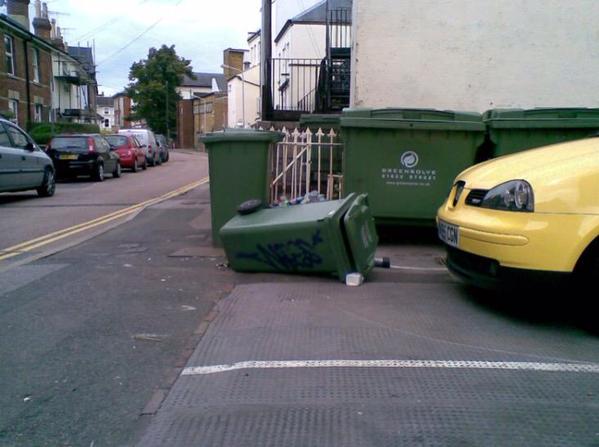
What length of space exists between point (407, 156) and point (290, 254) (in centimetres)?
236

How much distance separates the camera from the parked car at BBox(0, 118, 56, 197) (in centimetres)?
1354

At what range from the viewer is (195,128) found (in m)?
75.8

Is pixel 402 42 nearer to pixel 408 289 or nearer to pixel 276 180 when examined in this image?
pixel 276 180

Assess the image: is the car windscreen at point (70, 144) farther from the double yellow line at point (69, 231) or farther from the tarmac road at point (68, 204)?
the double yellow line at point (69, 231)

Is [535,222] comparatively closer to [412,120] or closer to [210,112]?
[412,120]

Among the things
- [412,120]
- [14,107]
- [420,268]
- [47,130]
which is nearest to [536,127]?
[412,120]

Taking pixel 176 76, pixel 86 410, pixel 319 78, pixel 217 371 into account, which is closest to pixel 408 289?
pixel 217 371

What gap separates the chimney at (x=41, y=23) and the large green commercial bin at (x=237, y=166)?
4092 centimetres

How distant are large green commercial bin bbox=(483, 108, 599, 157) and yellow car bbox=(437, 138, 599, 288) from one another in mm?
2636

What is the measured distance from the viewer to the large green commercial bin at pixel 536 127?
25.3 feet

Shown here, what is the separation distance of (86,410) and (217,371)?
809mm

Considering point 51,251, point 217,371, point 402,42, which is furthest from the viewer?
point 402,42

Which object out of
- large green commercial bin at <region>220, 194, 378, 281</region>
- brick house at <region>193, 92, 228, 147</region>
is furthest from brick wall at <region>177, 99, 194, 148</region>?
large green commercial bin at <region>220, 194, 378, 281</region>

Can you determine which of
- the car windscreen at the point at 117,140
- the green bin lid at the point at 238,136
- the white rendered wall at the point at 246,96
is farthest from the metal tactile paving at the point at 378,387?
the white rendered wall at the point at 246,96
